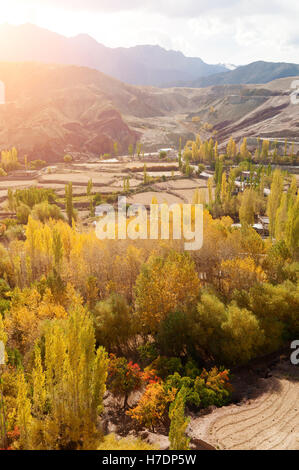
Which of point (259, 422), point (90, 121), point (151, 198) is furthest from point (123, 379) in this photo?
point (90, 121)

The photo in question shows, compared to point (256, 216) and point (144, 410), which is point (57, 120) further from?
point (144, 410)

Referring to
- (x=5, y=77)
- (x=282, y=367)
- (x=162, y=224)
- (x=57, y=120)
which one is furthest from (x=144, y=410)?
(x=5, y=77)

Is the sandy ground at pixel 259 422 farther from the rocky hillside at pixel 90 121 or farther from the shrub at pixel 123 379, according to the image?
the rocky hillside at pixel 90 121

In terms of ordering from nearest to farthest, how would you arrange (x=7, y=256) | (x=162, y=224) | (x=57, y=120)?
(x=162, y=224), (x=7, y=256), (x=57, y=120)

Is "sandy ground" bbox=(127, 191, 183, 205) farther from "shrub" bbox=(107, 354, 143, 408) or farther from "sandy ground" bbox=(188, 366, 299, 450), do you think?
"sandy ground" bbox=(188, 366, 299, 450)

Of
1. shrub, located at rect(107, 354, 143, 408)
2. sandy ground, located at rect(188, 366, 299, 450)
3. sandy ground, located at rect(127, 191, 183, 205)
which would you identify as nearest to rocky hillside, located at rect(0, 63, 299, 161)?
sandy ground, located at rect(127, 191, 183, 205)

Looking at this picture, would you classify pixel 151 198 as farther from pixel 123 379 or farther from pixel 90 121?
pixel 90 121

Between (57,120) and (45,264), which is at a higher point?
(57,120)

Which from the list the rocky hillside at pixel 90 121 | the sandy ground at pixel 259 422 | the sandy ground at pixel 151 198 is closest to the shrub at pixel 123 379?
the sandy ground at pixel 259 422
